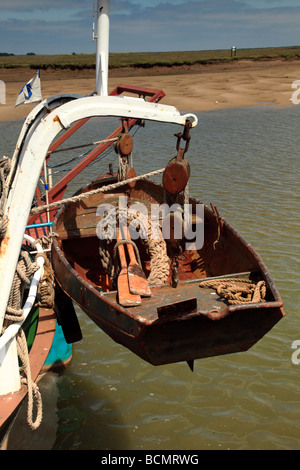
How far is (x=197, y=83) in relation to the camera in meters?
40.4

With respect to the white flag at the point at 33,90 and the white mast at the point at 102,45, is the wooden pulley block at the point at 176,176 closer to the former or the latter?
the white flag at the point at 33,90

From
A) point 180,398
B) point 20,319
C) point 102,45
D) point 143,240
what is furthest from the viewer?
point 143,240

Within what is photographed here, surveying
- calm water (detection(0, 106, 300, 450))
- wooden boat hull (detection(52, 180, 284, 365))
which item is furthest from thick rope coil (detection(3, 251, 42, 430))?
calm water (detection(0, 106, 300, 450))

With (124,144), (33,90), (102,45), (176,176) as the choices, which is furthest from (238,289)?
(102,45)

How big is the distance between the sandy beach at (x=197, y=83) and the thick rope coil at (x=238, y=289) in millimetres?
26242

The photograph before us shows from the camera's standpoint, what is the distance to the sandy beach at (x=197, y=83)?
33.1m

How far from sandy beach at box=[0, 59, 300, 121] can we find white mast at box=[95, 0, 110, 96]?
2366 centimetres

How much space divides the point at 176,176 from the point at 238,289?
1.47 metres

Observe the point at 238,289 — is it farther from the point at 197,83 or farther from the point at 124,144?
the point at 197,83

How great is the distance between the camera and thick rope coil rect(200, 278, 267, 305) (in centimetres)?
487

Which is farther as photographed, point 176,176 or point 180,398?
point 180,398

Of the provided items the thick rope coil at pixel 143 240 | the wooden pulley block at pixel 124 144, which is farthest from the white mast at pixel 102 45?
the thick rope coil at pixel 143 240

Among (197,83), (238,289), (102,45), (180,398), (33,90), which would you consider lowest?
(180,398)

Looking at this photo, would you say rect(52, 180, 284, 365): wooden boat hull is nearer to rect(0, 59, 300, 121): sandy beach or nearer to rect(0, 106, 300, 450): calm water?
rect(0, 106, 300, 450): calm water
